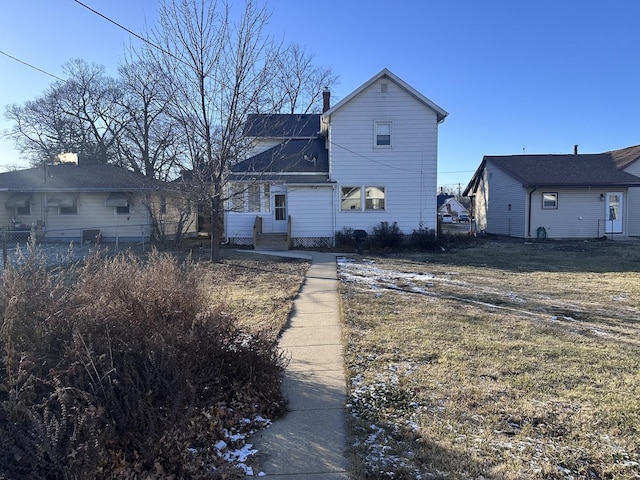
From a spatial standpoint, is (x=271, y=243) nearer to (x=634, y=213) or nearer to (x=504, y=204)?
(x=504, y=204)

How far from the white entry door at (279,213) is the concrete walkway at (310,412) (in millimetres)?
12954

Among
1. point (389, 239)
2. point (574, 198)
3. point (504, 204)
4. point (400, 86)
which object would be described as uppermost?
point (400, 86)

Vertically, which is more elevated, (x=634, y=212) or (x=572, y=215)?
(x=634, y=212)

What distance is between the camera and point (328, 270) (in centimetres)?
1228

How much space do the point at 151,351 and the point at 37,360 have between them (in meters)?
0.74

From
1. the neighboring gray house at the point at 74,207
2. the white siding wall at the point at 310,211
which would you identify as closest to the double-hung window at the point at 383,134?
the white siding wall at the point at 310,211

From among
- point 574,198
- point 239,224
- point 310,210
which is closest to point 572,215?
point 574,198

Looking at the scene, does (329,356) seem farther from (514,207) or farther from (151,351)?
(514,207)

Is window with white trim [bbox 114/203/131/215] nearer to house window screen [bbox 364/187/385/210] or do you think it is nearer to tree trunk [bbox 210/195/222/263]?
tree trunk [bbox 210/195/222/263]

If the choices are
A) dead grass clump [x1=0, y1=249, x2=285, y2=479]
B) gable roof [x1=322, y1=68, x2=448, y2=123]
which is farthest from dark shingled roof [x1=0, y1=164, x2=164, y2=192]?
dead grass clump [x1=0, y1=249, x2=285, y2=479]

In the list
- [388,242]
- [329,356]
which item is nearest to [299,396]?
[329,356]

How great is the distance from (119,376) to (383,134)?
17599 millimetres

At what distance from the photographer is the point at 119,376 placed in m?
2.98

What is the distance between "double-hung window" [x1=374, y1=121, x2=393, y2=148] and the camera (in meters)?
18.9
